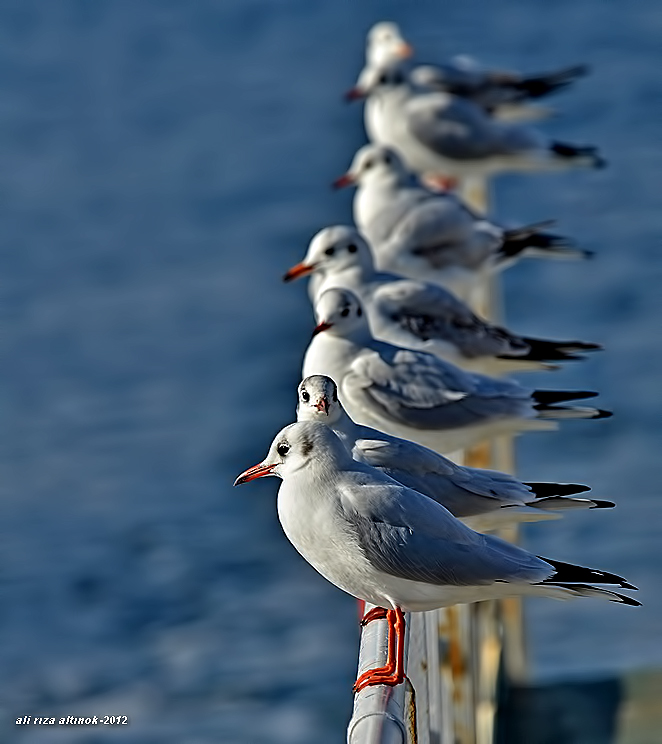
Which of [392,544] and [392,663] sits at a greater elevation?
[392,544]

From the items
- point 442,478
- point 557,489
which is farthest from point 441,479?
point 557,489

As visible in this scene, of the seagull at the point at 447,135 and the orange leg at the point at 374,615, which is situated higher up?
the seagull at the point at 447,135

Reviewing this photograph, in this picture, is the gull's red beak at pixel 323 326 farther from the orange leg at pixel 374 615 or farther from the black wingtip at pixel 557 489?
the orange leg at pixel 374 615

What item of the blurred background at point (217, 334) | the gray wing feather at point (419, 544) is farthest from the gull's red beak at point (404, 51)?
the gray wing feather at point (419, 544)

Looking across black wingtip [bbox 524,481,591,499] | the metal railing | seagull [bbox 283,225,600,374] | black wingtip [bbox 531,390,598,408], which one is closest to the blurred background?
the metal railing

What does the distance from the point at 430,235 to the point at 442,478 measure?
2272 mm

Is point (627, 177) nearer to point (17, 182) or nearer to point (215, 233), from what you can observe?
point (215, 233)

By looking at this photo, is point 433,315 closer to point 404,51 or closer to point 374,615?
point 374,615

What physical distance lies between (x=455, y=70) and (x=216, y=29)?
8.47m

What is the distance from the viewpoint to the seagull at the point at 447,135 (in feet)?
23.2

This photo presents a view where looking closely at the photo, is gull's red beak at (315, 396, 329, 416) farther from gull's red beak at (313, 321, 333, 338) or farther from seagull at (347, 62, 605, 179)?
seagull at (347, 62, 605, 179)

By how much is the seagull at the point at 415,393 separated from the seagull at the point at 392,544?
98 cm

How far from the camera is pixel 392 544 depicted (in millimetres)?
2506

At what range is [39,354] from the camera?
34.8ft
